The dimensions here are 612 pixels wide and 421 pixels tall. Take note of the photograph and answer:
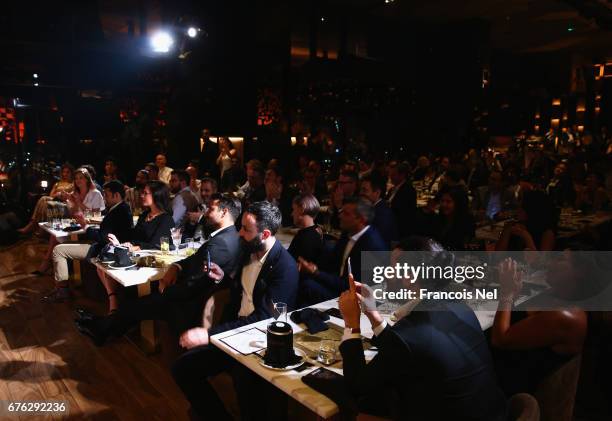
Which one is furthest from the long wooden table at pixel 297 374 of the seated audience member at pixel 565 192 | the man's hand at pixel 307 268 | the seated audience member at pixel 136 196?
the seated audience member at pixel 565 192

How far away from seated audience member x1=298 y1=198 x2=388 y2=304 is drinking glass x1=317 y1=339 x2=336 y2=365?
106 cm

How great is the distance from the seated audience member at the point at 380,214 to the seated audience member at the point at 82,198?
3495mm

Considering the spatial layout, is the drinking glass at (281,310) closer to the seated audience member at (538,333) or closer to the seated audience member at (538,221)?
the seated audience member at (538,333)

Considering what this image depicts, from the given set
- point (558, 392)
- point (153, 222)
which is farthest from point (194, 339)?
point (153, 222)

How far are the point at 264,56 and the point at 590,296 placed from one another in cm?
976

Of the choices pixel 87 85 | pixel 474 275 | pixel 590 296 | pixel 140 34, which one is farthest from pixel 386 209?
pixel 140 34

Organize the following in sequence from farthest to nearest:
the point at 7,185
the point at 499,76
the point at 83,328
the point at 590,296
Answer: the point at 499,76
the point at 7,185
the point at 83,328
the point at 590,296

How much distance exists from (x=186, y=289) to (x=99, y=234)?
1796 mm

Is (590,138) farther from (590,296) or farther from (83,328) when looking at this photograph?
(83,328)

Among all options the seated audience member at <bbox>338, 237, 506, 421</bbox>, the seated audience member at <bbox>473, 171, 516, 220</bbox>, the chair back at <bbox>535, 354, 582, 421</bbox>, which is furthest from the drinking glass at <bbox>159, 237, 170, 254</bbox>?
the seated audience member at <bbox>473, 171, 516, 220</bbox>

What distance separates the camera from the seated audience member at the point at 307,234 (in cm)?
395

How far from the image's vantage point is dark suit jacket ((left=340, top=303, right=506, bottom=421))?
1719 mm

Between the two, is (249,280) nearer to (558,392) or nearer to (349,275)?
(349,275)

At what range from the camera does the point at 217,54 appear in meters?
10.4
